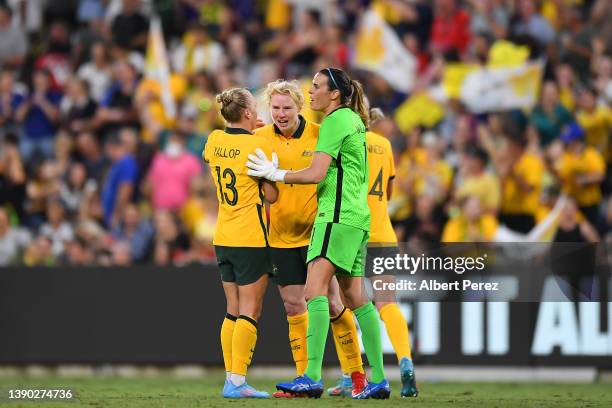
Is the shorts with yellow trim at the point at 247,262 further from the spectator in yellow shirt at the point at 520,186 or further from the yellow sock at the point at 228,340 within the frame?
the spectator in yellow shirt at the point at 520,186

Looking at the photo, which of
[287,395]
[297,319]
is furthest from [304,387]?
[297,319]

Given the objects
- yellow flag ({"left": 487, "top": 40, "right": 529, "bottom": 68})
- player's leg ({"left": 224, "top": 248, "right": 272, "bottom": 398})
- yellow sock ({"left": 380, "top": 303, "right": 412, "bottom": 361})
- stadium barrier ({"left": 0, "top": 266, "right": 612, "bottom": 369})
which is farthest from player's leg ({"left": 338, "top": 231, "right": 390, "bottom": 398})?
yellow flag ({"left": 487, "top": 40, "right": 529, "bottom": 68})

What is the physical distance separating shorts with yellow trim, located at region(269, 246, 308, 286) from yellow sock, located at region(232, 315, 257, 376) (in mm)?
358

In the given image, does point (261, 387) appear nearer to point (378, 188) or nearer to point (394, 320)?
point (394, 320)

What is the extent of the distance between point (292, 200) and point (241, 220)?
0.39 m

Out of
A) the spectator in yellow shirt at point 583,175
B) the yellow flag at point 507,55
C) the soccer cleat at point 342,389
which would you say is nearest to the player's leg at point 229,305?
the soccer cleat at point 342,389

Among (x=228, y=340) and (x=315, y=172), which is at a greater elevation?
(x=315, y=172)

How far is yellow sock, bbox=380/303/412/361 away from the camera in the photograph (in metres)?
9.11

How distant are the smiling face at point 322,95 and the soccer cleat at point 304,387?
1.76 metres

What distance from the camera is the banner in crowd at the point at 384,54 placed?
15.3 meters

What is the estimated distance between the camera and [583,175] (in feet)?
43.6

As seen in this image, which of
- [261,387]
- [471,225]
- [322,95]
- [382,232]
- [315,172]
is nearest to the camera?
[315,172]

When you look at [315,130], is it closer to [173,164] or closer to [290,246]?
[290,246]

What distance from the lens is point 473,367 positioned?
37.9 ft
